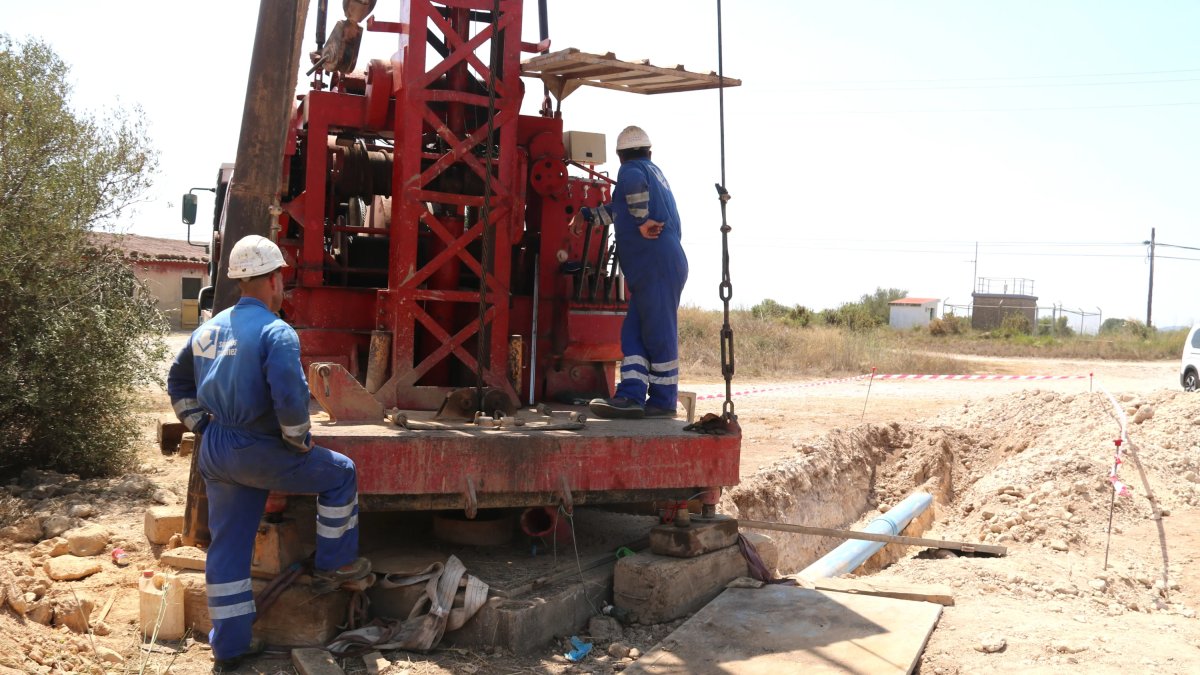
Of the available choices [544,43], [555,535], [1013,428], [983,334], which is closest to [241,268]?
[555,535]

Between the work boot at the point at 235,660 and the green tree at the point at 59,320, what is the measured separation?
4.35 m

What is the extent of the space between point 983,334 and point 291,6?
4213 centimetres

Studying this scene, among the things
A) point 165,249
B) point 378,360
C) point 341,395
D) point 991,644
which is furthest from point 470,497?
A: point 165,249

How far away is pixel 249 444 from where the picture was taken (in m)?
4.34

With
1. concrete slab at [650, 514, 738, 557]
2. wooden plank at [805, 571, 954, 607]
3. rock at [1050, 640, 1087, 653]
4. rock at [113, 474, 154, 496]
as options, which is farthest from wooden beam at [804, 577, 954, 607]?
rock at [113, 474, 154, 496]

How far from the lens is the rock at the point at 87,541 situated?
607 cm

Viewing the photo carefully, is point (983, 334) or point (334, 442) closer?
point (334, 442)

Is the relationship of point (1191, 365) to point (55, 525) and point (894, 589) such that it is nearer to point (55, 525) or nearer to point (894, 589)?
point (894, 589)

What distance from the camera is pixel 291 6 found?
5.34 meters

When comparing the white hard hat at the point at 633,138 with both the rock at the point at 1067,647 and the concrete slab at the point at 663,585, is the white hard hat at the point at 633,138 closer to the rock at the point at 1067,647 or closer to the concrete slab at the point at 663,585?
the concrete slab at the point at 663,585

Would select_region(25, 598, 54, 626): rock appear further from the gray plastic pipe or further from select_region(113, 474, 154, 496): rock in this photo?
the gray plastic pipe

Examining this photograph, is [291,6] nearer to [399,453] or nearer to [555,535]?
[399,453]

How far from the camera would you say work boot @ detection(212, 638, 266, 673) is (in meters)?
4.49

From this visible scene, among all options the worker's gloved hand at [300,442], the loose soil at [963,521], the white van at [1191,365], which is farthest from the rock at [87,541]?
the white van at [1191,365]
